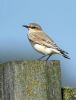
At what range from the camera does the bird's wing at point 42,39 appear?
9.12m

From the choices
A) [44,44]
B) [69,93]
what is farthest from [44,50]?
[69,93]

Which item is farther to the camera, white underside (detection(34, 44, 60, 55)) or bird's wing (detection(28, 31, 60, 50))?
bird's wing (detection(28, 31, 60, 50))

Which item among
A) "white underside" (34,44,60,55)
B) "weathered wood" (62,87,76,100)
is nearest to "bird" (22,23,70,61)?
"white underside" (34,44,60,55)

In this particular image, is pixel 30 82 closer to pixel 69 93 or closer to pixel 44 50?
pixel 69 93

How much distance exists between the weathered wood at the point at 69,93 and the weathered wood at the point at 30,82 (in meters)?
0.06

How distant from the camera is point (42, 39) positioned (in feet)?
31.5

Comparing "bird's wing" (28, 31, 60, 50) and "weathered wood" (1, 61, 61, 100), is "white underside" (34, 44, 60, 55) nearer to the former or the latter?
"bird's wing" (28, 31, 60, 50)

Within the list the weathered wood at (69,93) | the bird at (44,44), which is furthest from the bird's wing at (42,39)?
the weathered wood at (69,93)

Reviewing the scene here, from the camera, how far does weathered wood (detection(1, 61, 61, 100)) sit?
14.0 ft

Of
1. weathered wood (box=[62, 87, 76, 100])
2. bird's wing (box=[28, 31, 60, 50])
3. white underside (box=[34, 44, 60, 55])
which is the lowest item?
weathered wood (box=[62, 87, 76, 100])

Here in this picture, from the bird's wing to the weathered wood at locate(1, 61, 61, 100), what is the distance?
14.9 feet

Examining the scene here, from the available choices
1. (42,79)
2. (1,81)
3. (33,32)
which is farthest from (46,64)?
(33,32)

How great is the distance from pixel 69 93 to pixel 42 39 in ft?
17.2

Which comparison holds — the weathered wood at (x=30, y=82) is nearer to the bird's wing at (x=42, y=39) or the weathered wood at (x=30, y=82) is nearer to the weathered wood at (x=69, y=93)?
the weathered wood at (x=69, y=93)
